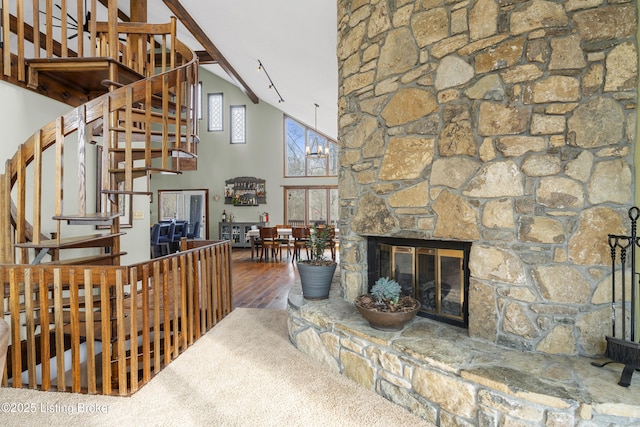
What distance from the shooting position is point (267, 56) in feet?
18.7

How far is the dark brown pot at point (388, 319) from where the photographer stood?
2207 millimetres

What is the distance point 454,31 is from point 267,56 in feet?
13.6

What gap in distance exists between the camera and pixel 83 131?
2.58 metres

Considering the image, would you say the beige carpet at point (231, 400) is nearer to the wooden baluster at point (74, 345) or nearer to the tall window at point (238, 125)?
the wooden baluster at point (74, 345)

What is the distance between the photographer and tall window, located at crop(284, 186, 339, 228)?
9922 millimetres

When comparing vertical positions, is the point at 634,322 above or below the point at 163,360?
above

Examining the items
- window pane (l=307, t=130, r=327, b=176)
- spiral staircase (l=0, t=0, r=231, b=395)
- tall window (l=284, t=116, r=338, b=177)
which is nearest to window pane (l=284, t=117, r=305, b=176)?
tall window (l=284, t=116, r=338, b=177)

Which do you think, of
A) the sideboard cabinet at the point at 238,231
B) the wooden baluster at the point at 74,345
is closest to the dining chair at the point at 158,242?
the sideboard cabinet at the point at 238,231

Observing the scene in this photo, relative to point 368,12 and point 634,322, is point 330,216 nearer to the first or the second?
point 368,12

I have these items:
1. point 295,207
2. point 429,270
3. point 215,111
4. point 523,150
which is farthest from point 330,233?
point 215,111

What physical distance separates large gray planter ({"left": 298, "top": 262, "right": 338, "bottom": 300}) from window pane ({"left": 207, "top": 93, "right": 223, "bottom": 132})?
27.9 ft

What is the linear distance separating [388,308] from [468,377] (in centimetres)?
68

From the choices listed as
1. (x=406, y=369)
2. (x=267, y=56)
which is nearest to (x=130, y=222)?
(x=267, y=56)

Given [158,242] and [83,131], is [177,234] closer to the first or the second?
[158,242]
